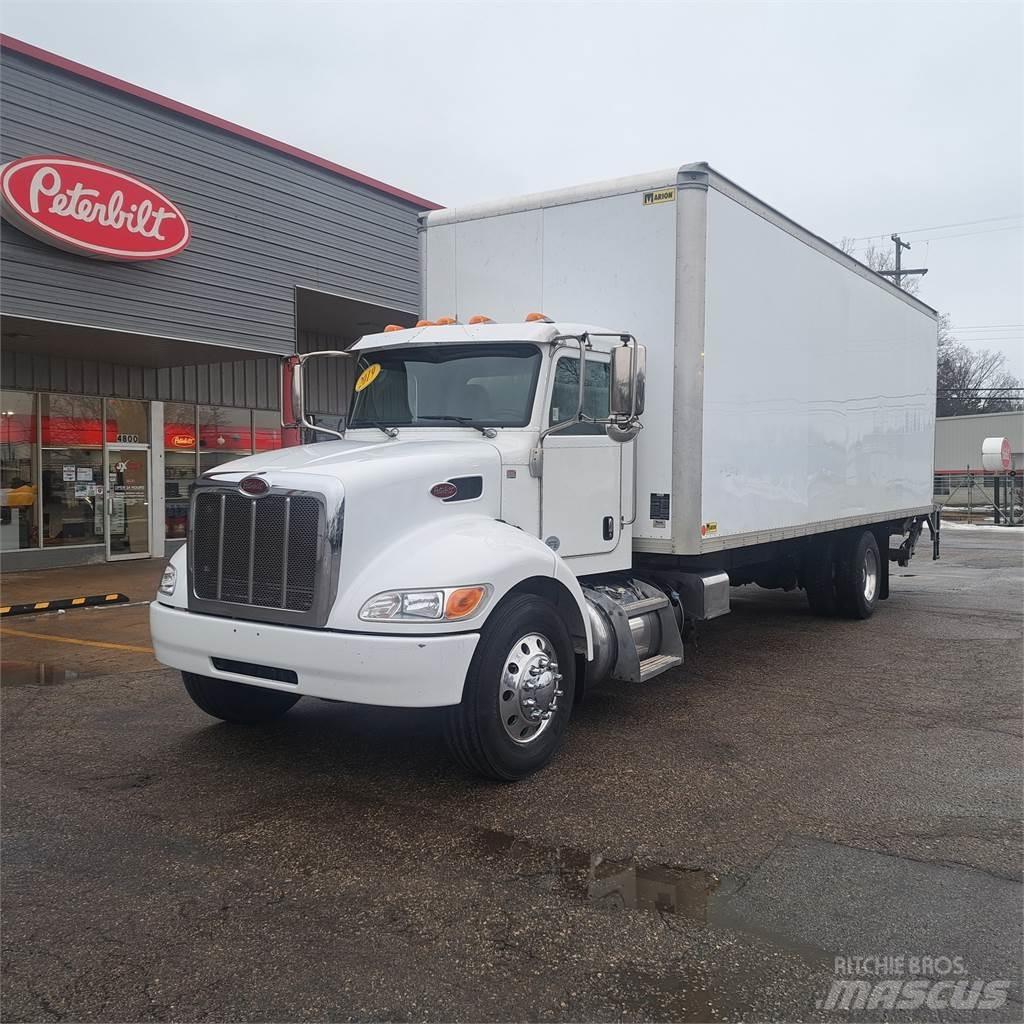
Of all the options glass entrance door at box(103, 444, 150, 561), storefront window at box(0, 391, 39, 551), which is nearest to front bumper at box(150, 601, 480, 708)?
storefront window at box(0, 391, 39, 551)

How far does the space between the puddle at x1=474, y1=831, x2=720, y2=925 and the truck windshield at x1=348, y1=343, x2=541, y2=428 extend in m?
2.67

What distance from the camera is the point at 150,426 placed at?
55.9 feet

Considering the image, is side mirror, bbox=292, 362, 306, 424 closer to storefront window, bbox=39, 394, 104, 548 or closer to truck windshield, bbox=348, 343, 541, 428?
truck windshield, bbox=348, 343, 541, 428

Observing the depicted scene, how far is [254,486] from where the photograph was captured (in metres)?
5.00

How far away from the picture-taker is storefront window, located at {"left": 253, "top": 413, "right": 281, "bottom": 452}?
19172 mm

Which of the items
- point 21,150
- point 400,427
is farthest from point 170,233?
point 400,427

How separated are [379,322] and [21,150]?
8170mm

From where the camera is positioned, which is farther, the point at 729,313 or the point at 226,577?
the point at 729,313

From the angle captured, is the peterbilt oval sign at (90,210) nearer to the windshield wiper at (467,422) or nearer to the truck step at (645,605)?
the windshield wiper at (467,422)

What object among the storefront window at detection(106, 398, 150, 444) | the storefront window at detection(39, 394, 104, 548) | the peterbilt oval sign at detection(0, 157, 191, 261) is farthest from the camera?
the storefront window at detection(106, 398, 150, 444)

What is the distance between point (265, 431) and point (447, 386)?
14059 mm

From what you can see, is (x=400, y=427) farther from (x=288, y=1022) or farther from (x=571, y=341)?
(x=288, y=1022)

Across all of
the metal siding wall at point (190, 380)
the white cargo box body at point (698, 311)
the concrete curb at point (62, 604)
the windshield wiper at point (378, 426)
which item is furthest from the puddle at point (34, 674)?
the metal siding wall at point (190, 380)

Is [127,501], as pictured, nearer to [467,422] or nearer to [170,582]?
[170,582]
